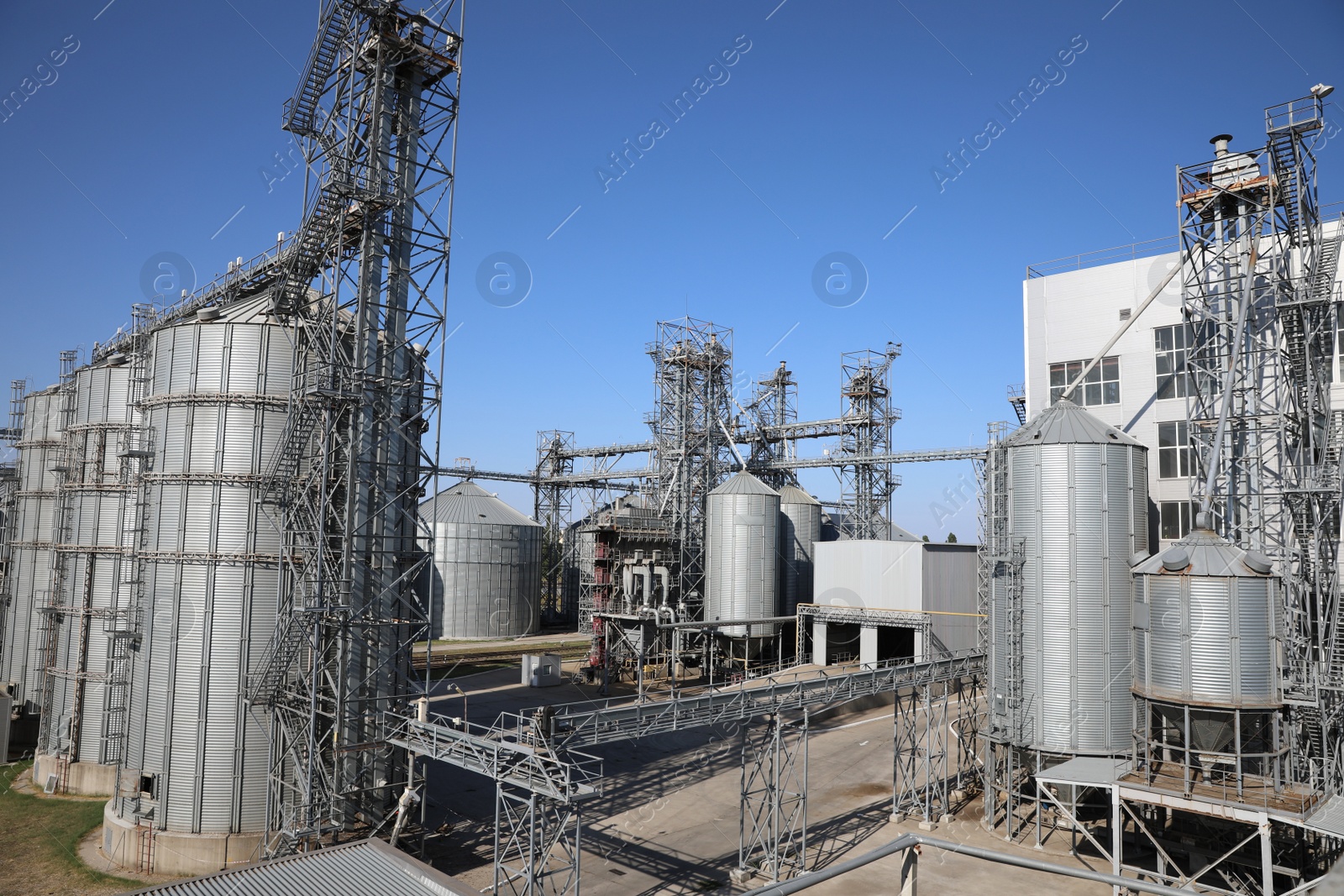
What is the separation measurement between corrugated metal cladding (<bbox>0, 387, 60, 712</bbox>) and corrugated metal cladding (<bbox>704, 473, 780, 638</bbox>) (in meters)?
30.0

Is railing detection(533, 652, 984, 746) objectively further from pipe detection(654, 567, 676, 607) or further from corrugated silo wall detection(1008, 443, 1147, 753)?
pipe detection(654, 567, 676, 607)

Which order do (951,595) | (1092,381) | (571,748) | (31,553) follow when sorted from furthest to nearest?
(951,595), (31,553), (1092,381), (571,748)

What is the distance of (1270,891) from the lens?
1861cm

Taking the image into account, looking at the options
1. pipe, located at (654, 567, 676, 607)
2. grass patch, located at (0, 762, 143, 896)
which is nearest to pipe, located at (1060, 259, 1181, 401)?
pipe, located at (654, 567, 676, 607)

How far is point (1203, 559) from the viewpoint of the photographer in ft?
74.0

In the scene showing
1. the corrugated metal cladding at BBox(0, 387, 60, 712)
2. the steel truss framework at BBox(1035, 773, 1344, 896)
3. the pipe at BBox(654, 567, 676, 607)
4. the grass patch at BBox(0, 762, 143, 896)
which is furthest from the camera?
the pipe at BBox(654, 567, 676, 607)

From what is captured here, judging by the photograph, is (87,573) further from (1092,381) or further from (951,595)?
(1092,381)

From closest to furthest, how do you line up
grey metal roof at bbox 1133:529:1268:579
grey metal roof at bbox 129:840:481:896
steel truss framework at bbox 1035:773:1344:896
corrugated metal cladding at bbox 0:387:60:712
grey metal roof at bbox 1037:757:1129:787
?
grey metal roof at bbox 129:840:481:896 → steel truss framework at bbox 1035:773:1344:896 → grey metal roof at bbox 1133:529:1268:579 → grey metal roof at bbox 1037:757:1129:787 → corrugated metal cladding at bbox 0:387:60:712

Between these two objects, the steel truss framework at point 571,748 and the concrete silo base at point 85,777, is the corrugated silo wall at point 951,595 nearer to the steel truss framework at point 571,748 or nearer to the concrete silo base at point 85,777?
the steel truss framework at point 571,748

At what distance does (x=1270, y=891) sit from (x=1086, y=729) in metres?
6.90

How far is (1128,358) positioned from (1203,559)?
41.8ft

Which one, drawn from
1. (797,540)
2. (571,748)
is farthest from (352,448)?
(797,540)

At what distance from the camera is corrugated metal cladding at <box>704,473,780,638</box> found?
4725cm

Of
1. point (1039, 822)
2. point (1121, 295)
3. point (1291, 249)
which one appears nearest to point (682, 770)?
point (1039, 822)
